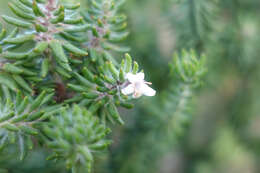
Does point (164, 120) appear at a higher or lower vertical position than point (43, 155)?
higher

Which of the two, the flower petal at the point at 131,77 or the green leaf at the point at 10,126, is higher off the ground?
the flower petal at the point at 131,77

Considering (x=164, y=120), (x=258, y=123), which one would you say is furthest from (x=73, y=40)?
(x=258, y=123)

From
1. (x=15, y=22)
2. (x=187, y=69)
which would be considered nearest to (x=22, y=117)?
(x=15, y=22)

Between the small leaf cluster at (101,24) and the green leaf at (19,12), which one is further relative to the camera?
the small leaf cluster at (101,24)

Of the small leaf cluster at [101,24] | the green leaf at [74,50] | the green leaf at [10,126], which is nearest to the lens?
the green leaf at [10,126]

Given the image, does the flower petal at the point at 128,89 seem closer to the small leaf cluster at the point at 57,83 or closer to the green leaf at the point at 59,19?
the small leaf cluster at the point at 57,83

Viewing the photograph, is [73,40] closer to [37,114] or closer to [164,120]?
[37,114]

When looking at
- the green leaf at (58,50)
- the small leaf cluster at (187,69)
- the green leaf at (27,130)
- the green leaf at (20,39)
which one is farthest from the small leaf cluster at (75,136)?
the small leaf cluster at (187,69)

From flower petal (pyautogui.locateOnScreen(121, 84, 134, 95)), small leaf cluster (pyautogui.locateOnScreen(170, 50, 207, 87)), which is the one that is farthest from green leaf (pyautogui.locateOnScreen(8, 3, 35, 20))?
small leaf cluster (pyautogui.locateOnScreen(170, 50, 207, 87))

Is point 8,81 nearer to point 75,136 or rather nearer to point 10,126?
point 10,126
